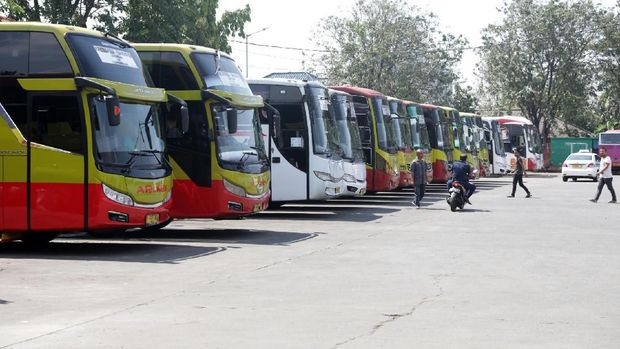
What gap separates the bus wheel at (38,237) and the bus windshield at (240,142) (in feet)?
12.7

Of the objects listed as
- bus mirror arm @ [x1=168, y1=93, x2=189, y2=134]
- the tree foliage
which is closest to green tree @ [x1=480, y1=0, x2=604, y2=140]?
the tree foliage

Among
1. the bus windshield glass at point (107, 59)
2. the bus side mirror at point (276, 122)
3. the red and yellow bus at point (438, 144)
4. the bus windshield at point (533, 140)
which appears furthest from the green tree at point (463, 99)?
the bus windshield glass at point (107, 59)

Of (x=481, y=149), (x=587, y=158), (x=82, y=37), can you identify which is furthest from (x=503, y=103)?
(x=82, y=37)

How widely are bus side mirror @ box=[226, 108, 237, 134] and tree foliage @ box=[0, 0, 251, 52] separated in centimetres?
2023

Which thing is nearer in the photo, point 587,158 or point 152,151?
point 152,151

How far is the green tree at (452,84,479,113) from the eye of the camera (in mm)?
86625

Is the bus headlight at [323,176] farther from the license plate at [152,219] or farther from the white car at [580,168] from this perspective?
the white car at [580,168]

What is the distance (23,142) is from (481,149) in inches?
1571

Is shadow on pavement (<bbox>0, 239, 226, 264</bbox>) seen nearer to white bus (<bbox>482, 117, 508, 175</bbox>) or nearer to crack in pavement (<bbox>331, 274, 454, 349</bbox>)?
crack in pavement (<bbox>331, 274, 454, 349</bbox>)

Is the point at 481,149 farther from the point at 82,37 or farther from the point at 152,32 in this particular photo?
the point at 82,37

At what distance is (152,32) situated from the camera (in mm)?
41844

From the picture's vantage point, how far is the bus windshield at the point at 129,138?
17828 mm

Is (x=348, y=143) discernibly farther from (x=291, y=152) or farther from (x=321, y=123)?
(x=291, y=152)

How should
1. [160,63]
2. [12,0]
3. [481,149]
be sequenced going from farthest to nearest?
[481,149] → [12,0] → [160,63]
